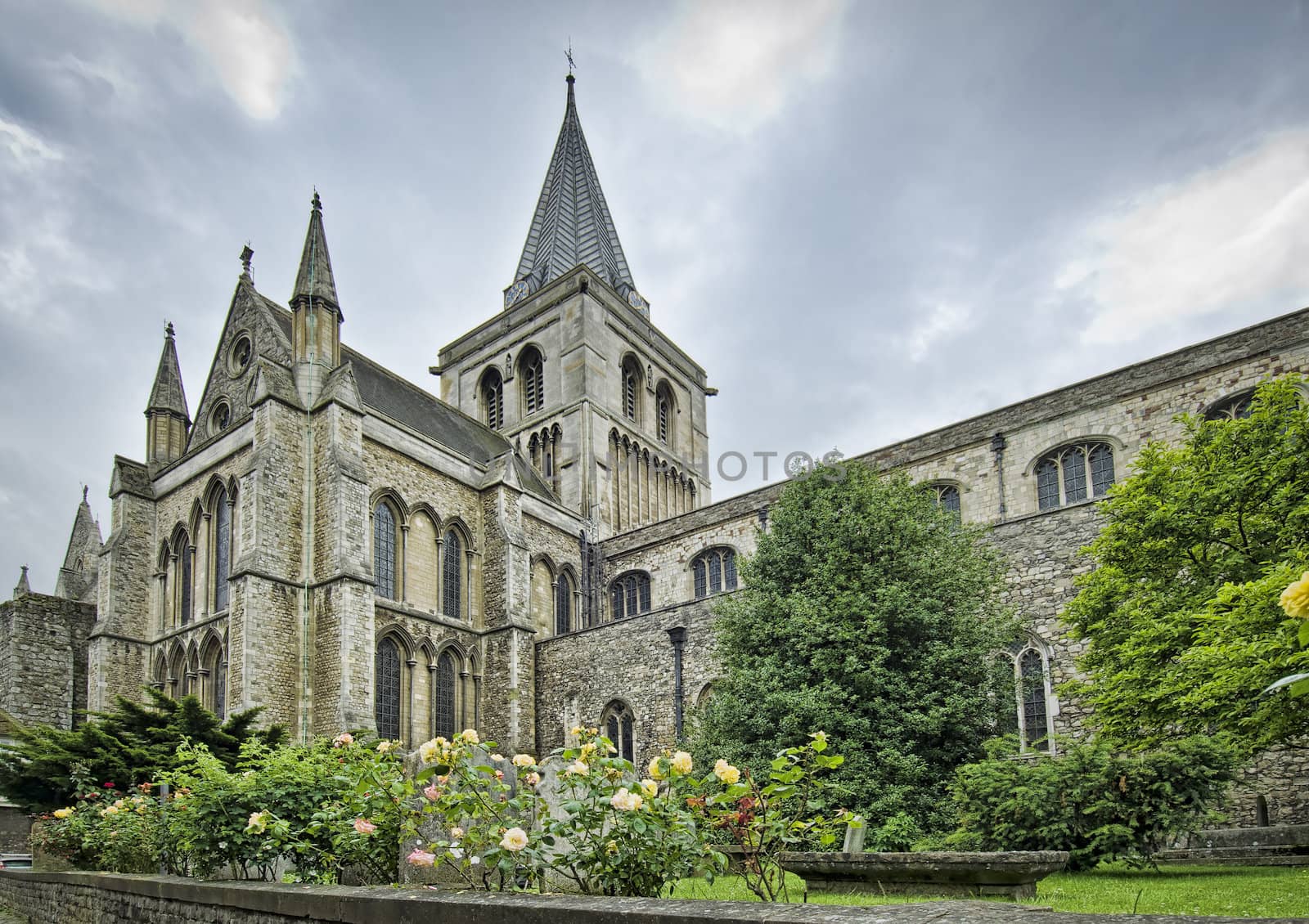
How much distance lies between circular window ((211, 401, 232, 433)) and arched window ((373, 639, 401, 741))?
870 centimetres

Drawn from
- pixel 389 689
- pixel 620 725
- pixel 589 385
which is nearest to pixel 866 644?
pixel 620 725

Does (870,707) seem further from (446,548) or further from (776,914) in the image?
(446,548)

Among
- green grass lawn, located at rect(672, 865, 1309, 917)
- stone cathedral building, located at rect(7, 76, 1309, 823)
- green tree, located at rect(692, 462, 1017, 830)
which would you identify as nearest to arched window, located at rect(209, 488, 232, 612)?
stone cathedral building, located at rect(7, 76, 1309, 823)

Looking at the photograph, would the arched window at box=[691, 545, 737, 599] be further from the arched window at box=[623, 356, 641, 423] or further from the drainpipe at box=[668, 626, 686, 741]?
the arched window at box=[623, 356, 641, 423]

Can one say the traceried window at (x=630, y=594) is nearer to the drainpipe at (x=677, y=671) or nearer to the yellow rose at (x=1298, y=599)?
the drainpipe at (x=677, y=671)

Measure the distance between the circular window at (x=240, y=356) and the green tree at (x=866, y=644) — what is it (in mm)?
18133

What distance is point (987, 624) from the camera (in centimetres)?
1598

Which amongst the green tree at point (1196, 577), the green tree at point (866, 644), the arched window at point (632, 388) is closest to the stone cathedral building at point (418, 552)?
the green tree at point (866, 644)

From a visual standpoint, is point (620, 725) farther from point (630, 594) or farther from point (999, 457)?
point (999, 457)

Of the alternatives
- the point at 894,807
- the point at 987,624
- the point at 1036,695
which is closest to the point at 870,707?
the point at 894,807

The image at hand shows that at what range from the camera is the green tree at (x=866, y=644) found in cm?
1462

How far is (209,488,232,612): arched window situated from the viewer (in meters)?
26.1

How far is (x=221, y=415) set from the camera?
29.1 m

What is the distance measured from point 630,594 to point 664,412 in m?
13.2
